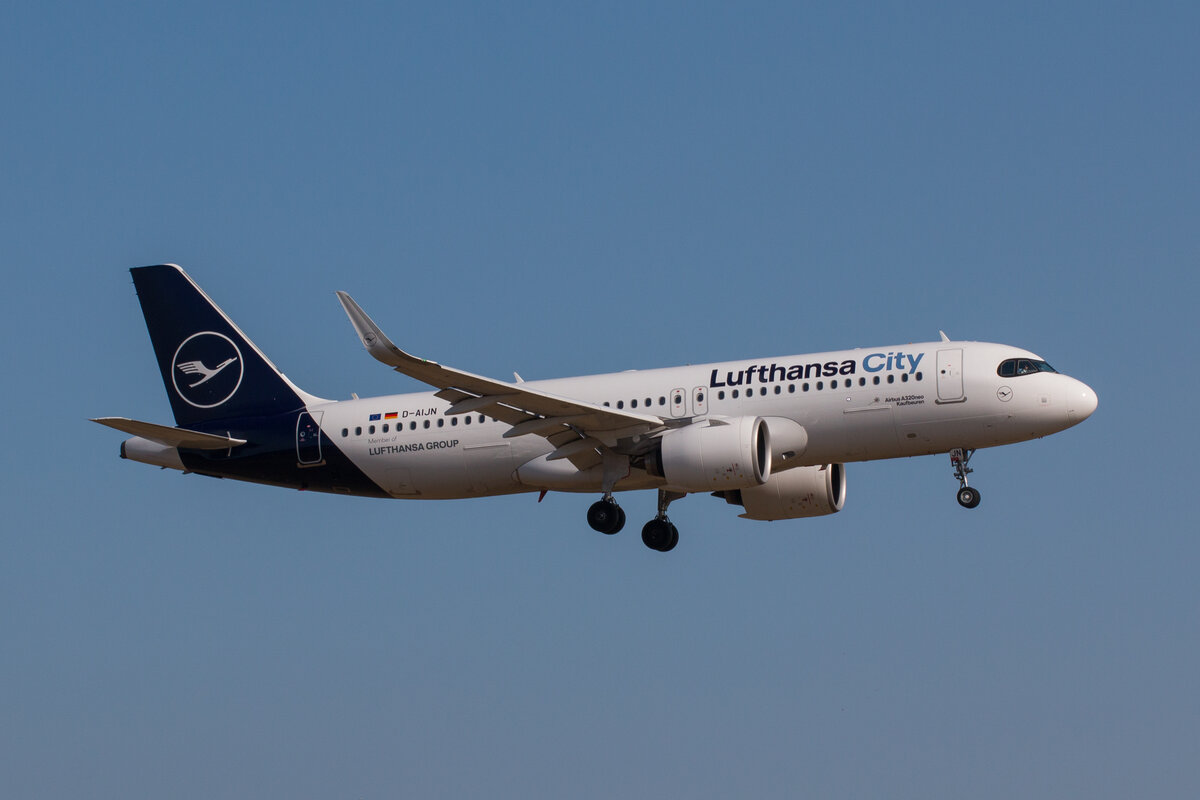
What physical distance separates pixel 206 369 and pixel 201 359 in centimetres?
45

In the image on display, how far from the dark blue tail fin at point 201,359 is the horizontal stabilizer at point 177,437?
1423 millimetres

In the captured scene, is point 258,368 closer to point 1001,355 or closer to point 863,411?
point 863,411

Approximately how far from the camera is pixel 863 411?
43750 mm

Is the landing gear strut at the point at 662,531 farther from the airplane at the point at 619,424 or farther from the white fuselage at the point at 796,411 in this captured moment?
the white fuselage at the point at 796,411

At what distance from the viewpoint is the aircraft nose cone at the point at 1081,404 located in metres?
43.7

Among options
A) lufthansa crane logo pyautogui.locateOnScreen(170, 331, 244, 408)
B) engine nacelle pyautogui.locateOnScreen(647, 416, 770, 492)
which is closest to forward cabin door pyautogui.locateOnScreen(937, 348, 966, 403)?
engine nacelle pyautogui.locateOnScreen(647, 416, 770, 492)

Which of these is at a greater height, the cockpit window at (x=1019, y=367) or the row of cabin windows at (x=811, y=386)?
the cockpit window at (x=1019, y=367)

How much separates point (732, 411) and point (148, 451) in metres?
17.1

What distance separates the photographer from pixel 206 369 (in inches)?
2044

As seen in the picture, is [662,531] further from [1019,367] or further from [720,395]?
[1019,367]

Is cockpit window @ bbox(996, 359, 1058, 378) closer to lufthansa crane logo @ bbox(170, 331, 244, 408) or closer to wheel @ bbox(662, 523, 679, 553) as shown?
wheel @ bbox(662, 523, 679, 553)

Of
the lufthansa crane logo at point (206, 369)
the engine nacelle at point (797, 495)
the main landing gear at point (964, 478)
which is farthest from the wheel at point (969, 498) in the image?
the lufthansa crane logo at point (206, 369)

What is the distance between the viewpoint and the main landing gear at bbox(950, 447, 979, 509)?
146ft

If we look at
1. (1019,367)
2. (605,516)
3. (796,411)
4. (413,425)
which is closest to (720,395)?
(796,411)
